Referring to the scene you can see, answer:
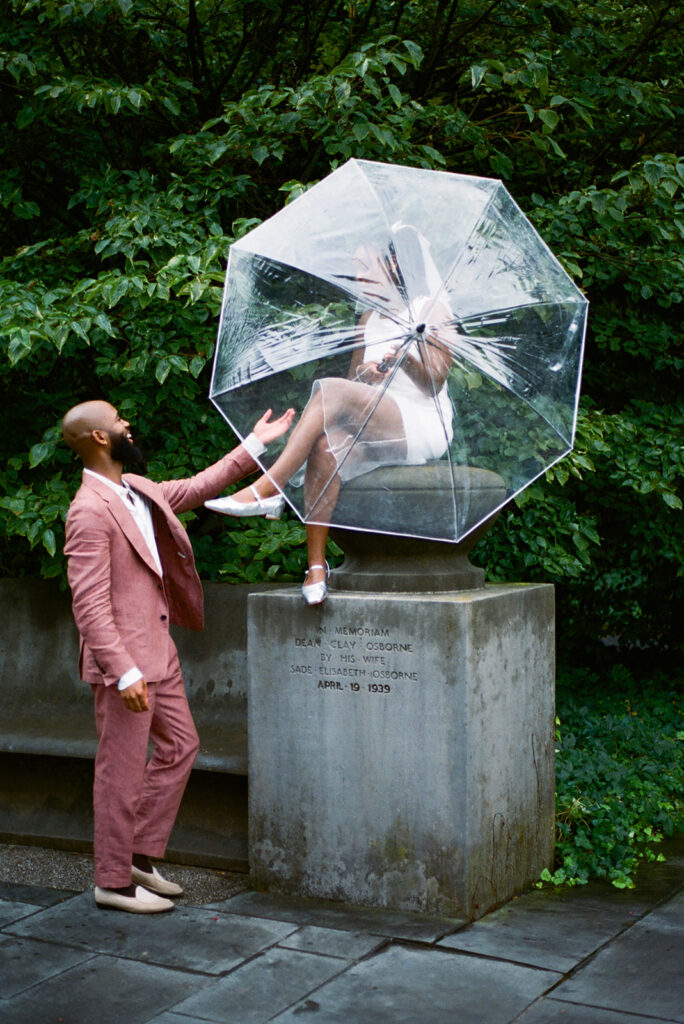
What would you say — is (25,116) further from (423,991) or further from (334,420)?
(423,991)

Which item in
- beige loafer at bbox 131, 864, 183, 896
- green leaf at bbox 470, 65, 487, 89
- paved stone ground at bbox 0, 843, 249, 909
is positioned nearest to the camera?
beige loafer at bbox 131, 864, 183, 896

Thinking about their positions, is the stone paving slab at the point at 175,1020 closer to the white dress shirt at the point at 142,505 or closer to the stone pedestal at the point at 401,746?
the stone pedestal at the point at 401,746

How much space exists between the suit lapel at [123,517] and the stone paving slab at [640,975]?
82.5 inches

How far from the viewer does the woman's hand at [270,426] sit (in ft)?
14.4

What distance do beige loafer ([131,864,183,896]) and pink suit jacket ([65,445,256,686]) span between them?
0.80 meters

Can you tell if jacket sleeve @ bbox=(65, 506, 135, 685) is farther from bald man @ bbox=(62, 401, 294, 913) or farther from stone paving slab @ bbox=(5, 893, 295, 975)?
stone paving slab @ bbox=(5, 893, 295, 975)

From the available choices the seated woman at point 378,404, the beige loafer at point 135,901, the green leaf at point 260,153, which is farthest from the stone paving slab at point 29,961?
the green leaf at point 260,153

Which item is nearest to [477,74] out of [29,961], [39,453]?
[39,453]

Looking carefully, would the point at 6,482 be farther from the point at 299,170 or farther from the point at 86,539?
the point at 299,170

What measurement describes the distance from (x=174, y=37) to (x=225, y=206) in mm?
1145

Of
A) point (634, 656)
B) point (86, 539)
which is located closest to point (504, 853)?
point (86, 539)

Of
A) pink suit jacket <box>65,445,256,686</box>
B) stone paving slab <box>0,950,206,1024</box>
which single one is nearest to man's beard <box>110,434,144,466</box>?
pink suit jacket <box>65,445,256,686</box>

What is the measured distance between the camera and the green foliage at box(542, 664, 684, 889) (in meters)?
5.06

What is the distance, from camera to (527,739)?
4.81 meters
